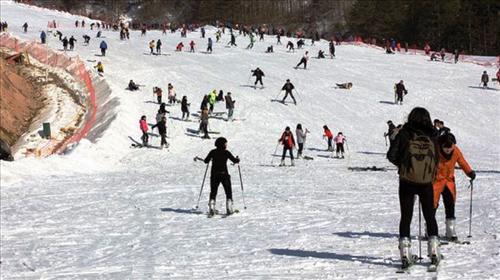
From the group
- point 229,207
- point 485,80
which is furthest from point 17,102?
point 485,80

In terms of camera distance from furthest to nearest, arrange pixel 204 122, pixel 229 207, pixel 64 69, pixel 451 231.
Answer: pixel 64 69
pixel 204 122
pixel 229 207
pixel 451 231

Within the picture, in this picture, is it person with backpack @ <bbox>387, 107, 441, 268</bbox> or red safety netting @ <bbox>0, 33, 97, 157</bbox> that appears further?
red safety netting @ <bbox>0, 33, 97, 157</bbox>

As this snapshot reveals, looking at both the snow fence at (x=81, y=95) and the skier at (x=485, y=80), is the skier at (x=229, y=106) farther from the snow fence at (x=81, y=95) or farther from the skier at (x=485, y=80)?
the skier at (x=485, y=80)

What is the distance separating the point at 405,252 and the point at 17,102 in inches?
1237

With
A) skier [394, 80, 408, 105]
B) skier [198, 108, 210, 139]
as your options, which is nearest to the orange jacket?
skier [198, 108, 210, 139]

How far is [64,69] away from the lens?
4194cm

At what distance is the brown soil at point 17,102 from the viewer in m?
31.6

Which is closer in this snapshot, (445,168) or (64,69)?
(445,168)

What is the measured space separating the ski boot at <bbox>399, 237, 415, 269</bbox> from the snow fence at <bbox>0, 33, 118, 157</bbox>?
19.6 metres

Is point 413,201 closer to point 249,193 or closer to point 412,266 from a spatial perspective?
point 412,266

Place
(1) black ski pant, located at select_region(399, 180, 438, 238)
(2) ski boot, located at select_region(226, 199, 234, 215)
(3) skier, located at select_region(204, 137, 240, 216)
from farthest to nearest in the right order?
1. (2) ski boot, located at select_region(226, 199, 234, 215)
2. (3) skier, located at select_region(204, 137, 240, 216)
3. (1) black ski pant, located at select_region(399, 180, 438, 238)

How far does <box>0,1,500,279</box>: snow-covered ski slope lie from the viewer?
341 inches

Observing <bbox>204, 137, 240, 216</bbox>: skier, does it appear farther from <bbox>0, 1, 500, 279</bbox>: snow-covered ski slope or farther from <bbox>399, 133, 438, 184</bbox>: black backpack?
<bbox>399, 133, 438, 184</bbox>: black backpack

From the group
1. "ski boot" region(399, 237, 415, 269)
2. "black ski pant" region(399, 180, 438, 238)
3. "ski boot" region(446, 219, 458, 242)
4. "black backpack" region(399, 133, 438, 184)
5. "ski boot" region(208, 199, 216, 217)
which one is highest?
"black backpack" region(399, 133, 438, 184)
